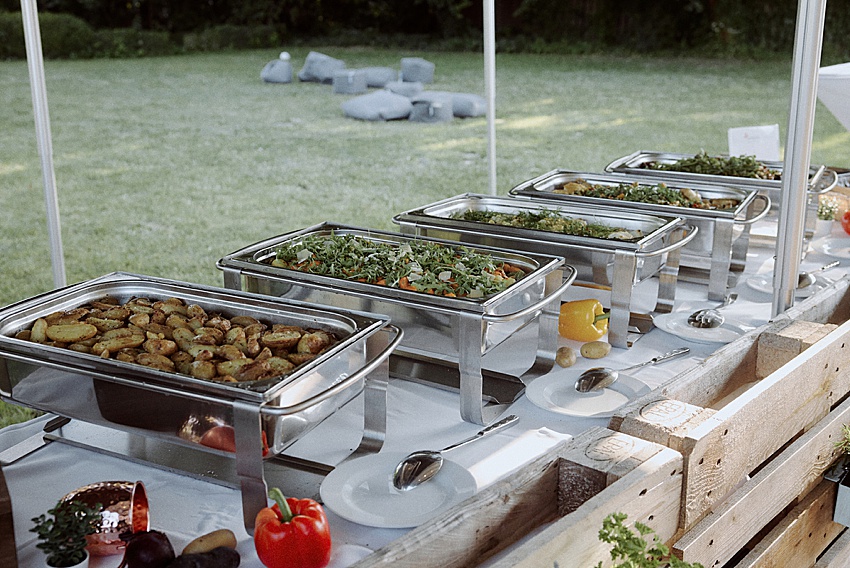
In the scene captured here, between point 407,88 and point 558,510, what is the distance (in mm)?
9641

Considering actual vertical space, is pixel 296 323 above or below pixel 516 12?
below

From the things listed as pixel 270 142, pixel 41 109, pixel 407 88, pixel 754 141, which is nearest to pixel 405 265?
pixel 41 109

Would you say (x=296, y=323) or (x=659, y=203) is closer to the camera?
(x=296, y=323)

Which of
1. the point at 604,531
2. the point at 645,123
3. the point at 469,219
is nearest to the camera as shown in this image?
the point at 604,531

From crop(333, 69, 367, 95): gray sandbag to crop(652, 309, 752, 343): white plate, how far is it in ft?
30.2

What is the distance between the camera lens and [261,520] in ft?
3.55

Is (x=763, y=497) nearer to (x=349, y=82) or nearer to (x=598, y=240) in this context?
(x=598, y=240)

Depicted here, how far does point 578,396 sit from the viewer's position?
1567mm

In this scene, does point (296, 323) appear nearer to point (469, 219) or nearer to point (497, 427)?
point (497, 427)

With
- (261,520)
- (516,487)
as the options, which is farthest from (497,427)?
(261,520)

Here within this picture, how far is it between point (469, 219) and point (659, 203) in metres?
0.56

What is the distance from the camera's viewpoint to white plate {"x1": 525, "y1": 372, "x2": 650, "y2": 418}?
4.95 ft

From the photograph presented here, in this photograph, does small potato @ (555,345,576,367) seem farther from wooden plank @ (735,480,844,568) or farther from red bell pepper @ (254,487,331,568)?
red bell pepper @ (254,487,331,568)

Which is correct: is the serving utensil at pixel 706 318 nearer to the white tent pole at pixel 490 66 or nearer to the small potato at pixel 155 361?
the white tent pole at pixel 490 66
